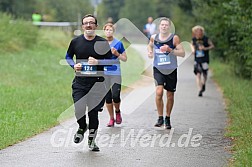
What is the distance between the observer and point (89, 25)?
32.1 ft

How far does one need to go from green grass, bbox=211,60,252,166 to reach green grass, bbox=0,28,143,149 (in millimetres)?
3297

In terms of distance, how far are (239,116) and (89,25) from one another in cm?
466

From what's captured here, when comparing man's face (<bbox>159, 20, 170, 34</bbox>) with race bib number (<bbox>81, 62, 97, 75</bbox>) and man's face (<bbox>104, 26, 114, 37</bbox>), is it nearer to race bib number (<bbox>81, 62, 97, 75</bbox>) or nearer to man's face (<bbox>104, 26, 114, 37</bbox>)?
man's face (<bbox>104, 26, 114, 37</bbox>)

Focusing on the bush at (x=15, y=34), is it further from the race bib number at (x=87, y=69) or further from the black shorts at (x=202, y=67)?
the race bib number at (x=87, y=69)

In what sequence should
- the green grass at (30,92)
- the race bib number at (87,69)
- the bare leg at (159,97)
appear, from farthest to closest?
the bare leg at (159,97)
the green grass at (30,92)
the race bib number at (87,69)

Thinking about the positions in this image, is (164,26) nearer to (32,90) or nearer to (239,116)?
(239,116)

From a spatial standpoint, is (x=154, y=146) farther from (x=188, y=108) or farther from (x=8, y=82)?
(x=8, y=82)

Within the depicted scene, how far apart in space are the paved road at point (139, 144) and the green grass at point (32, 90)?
0.40 m

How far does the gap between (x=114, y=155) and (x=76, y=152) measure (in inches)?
22.8

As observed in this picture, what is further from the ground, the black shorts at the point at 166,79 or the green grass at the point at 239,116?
the black shorts at the point at 166,79

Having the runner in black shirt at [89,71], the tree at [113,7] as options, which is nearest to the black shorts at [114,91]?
the runner in black shirt at [89,71]

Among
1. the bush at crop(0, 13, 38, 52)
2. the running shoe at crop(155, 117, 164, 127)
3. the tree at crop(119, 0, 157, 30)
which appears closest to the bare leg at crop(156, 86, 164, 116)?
the running shoe at crop(155, 117, 164, 127)

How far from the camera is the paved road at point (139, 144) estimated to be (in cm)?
925

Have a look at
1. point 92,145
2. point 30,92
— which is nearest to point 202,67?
point 30,92
